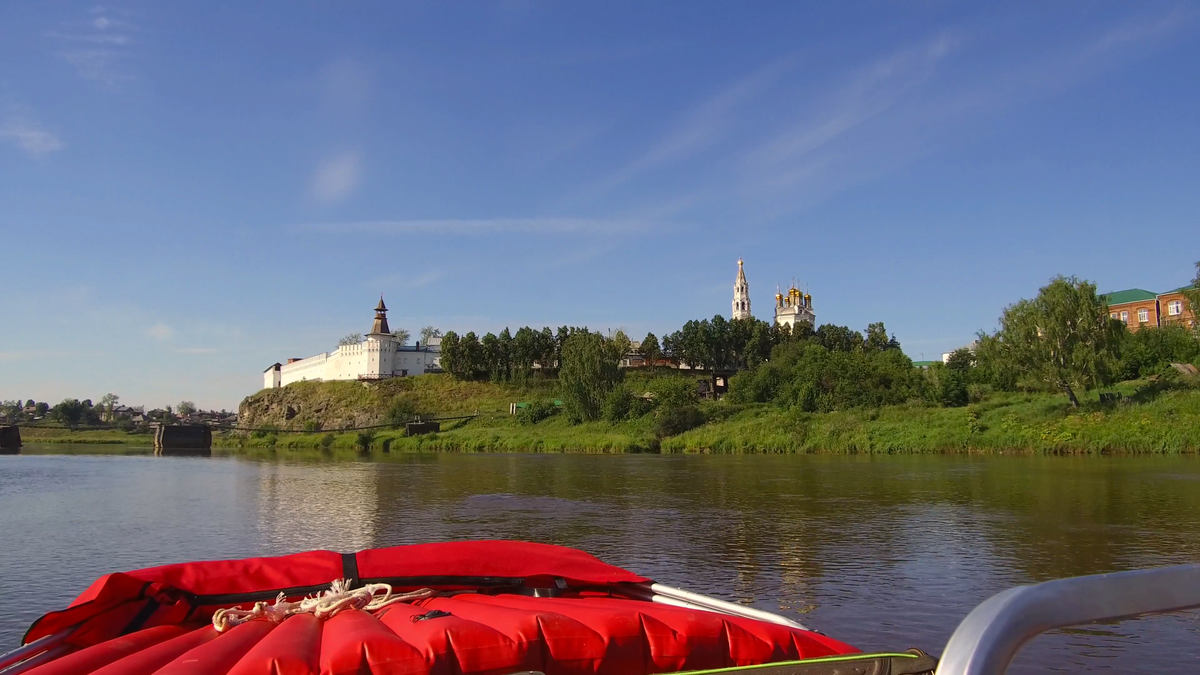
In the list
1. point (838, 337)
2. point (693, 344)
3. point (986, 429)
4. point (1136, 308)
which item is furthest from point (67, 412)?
point (1136, 308)

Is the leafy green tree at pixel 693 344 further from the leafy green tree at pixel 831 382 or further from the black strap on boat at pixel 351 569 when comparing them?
the black strap on boat at pixel 351 569

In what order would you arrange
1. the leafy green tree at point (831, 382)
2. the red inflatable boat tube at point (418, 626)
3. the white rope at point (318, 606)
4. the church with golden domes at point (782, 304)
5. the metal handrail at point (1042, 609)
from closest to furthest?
the metal handrail at point (1042, 609)
the red inflatable boat tube at point (418, 626)
the white rope at point (318, 606)
the leafy green tree at point (831, 382)
the church with golden domes at point (782, 304)

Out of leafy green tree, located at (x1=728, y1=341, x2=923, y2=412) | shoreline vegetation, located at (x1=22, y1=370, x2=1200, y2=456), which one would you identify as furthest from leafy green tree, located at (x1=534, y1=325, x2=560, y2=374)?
leafy green tree, located at (x1=728, y1=341, x2=923, y2=412)

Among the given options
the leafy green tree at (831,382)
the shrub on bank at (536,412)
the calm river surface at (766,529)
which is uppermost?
the leafy green tree at (831,382)

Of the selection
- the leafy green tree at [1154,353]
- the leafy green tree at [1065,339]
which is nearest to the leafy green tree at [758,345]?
the leafy green tree at [1154,353]

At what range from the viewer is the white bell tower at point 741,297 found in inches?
5984

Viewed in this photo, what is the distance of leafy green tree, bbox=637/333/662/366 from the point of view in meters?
110

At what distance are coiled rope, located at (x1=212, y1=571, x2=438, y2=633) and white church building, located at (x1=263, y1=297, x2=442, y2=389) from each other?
10667 centimetres

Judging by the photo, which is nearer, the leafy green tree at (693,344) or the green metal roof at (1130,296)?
the green metal roof at (1130,296)

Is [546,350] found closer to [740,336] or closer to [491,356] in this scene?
[491,356]

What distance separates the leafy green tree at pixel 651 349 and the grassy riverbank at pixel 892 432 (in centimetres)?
4138

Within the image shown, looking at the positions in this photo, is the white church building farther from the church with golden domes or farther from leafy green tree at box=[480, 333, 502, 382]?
the church with golden domes

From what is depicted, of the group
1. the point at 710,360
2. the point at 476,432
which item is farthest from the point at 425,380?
the point at 476,432

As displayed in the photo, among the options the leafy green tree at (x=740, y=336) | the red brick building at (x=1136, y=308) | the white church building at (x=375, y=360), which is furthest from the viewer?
the white church building at (x=375, y=360)
